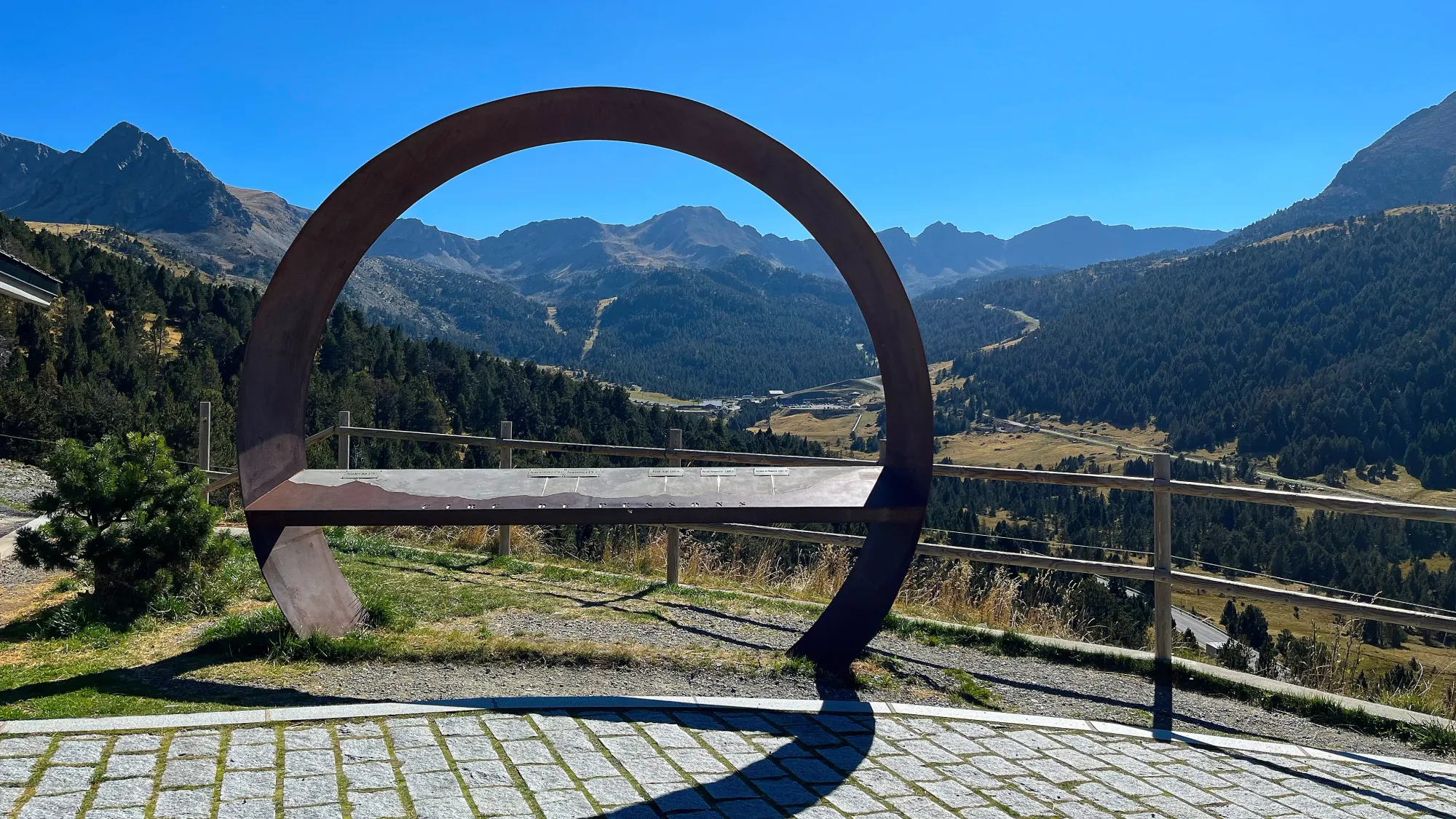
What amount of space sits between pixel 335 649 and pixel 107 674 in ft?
3.55

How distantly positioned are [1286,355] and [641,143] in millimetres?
106128

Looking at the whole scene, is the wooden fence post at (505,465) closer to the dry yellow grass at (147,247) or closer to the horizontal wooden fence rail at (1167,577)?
the horizontal wooden fence rail at (1167,577)

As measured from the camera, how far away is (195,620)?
19.4ft

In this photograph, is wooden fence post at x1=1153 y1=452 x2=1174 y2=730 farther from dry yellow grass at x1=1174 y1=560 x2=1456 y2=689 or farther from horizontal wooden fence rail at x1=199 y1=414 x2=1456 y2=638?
dry yellow grass at x1=1174 y1=560 x2=1456 y2=689

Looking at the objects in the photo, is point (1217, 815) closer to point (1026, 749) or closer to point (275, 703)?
point (1026, 749)

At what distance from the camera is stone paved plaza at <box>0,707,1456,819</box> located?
3.15m

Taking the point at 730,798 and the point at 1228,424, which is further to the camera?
the point at 1228,424

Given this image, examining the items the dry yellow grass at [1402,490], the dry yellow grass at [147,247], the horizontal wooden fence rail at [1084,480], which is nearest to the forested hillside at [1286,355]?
the dry yellow grass at [1402,490]

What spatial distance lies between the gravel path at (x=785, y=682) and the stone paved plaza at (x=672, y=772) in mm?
594

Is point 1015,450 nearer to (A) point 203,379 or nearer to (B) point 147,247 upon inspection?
(A) point 203,379

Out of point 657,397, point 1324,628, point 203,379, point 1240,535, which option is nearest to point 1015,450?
point 1240,535

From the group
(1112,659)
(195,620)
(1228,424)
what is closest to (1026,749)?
(1112,659)

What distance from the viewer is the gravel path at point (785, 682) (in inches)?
190

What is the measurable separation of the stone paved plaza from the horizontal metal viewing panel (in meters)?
1.14
